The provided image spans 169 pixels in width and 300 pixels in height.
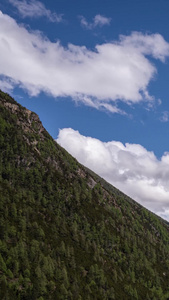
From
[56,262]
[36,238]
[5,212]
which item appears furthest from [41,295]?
[5,212]

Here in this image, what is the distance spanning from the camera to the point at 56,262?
591ft

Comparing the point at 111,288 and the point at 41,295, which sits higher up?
the point at 111,288

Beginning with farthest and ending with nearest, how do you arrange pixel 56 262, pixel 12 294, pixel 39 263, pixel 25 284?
pixel 56 262, pixel 39 263, pixel 25 284, pixel 12 294

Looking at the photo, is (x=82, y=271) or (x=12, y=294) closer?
(x=12, y=294)

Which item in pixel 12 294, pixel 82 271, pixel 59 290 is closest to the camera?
pixel 12 294

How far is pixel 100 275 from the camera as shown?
19650 centimetres

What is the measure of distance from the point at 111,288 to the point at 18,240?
75.6 m

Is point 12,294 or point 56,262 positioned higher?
point 56,262

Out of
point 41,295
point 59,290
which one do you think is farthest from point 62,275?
point 41,295

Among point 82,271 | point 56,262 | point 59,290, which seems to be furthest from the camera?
point 82,271

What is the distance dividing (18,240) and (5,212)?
2749 centimetres

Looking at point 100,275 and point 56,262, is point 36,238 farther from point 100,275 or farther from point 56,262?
point 100,275

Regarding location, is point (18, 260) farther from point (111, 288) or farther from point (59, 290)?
point (111, 288)

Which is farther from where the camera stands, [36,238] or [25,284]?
[36,238]
